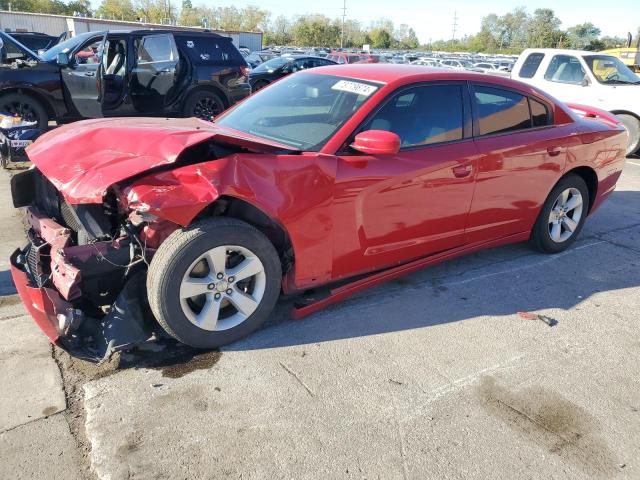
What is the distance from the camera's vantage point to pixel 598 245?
5262mm

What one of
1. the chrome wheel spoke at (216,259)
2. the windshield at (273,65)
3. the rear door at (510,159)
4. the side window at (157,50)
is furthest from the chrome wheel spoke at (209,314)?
the windshield at (273,65)

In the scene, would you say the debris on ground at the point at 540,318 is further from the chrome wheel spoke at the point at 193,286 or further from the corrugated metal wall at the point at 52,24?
the corrugated metal wall at the point at 52,24

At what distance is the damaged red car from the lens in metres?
2.80

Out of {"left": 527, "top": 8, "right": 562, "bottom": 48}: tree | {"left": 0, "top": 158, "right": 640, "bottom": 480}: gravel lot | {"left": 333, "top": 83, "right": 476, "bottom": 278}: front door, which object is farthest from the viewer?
{"left": 527, "top": 8, "right": 562, "bottom": 48}: tree

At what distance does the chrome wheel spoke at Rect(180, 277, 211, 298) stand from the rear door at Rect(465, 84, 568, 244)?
2.11 metres

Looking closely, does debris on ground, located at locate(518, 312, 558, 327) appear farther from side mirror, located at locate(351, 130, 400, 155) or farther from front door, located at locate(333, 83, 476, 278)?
side mirror, located at locate(351, 130, 400, 155)

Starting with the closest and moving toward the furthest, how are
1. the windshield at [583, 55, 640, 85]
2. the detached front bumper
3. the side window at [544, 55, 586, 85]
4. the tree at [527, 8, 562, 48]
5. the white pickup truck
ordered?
the detached front bumper < the white pickup truck < the windshield at [583, 55, 640, 85] < the side window at [544, 55, 586, 85] < the tree at [527, 8, 562, 48]

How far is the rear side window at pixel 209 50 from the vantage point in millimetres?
9023

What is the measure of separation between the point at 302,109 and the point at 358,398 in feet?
6.79

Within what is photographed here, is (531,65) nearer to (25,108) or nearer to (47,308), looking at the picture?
(25,108)

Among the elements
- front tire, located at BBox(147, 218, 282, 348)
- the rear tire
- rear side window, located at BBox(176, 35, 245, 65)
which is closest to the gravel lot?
front tire, located at BBox(147, 218, 282, 348)

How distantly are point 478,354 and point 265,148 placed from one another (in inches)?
71.2

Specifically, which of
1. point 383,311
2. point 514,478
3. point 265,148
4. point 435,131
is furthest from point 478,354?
point 265,148

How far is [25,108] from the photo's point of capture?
7723mm
